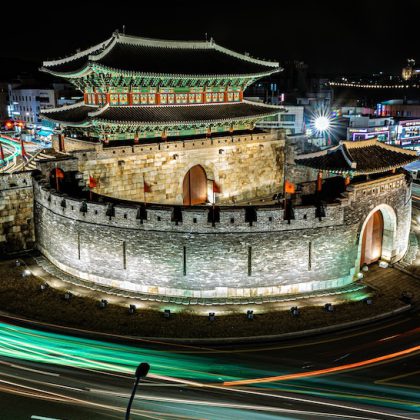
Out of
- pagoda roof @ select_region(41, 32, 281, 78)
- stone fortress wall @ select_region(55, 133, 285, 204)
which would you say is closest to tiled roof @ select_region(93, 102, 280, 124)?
stone fortress wall @ select_region(55, 133, 285, 204)

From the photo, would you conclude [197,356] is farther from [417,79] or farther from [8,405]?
[417,79]

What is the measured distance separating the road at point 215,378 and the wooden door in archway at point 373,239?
6.39 m

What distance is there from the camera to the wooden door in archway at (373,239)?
941 inches

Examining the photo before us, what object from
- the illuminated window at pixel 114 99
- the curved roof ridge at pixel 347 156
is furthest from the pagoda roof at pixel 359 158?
A: the illuminated window at pixel 114 99

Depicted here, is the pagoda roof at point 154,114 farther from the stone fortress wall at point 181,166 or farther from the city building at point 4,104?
the city building at point 4,104

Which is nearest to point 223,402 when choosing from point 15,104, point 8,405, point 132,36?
point 8,405

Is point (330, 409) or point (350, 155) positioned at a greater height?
point (350, 155)

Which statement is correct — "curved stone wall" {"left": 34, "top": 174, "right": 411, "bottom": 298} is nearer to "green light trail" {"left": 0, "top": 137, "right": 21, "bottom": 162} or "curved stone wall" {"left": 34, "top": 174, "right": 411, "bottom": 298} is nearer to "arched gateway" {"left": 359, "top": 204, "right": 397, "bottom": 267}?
"arched gateway" {"left": 359, "top": 204, "right": 397, "bottom": 267}

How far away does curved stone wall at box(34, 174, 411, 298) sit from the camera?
20344 mm

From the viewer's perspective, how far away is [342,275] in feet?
72.5

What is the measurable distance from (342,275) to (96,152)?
51.7ft

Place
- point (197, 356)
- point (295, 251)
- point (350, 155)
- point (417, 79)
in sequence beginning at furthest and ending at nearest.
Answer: point (417, 79) < point (350, 155) < point (295, 251) < point (197, 356)

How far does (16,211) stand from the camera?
85.6 ft

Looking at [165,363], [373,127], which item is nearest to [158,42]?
[165,363]
